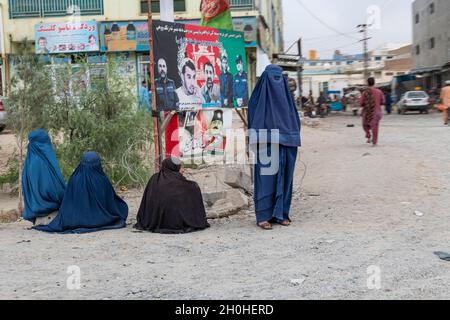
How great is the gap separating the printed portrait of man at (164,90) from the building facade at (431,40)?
27794 mm

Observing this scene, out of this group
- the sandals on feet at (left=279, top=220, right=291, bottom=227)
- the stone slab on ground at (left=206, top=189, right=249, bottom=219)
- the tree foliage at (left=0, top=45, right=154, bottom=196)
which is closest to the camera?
the sandals on feet at (left=279, top=220, right=291, bottom=227)

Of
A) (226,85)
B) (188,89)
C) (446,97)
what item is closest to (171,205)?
(188,89)

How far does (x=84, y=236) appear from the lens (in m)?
5.61

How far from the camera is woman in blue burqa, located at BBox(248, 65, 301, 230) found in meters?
5.64

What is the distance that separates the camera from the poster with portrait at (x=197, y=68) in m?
6.37

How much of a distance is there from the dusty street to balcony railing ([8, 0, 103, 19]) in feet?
49.8

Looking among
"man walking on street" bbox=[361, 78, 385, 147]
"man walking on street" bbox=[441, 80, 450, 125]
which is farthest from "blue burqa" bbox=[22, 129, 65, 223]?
"man walking on street" bbox=[441, 80, 450, 125]

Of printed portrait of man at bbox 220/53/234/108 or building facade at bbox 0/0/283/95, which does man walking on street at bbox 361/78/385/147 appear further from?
building facade at bbox 0/0/283/95

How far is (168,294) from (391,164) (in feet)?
20.5

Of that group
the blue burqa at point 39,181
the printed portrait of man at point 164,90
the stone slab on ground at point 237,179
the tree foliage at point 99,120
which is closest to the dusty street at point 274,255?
the blue burqa at point 39,181

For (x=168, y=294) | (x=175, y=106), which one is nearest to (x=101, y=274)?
(x=168, y=294)

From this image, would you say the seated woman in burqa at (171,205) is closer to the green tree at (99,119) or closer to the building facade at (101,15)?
the green tree at (99,119)

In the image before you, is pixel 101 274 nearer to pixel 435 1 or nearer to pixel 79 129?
pixel 79 129
